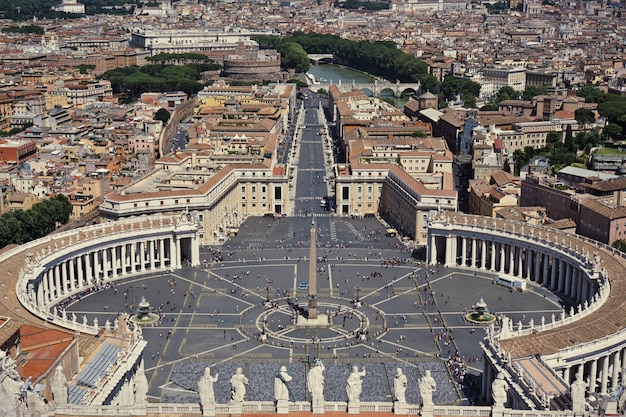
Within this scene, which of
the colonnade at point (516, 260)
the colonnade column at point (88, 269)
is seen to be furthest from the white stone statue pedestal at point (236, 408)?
the colonnade column at point (88, 269)

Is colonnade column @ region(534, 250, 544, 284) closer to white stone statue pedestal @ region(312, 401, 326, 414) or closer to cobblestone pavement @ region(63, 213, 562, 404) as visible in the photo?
cobblestone pavement @ region(63, 213, 562, 404)

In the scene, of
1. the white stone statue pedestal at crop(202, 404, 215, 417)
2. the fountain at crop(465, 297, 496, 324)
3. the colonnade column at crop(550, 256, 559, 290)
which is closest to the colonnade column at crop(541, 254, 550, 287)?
the colonnade column at crop(550, 256, 559, 290)

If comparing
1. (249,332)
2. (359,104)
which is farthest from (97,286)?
(359,104)

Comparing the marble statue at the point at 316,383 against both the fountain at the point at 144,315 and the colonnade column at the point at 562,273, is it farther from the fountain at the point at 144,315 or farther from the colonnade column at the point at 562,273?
the colonnade column at the point at 562,273

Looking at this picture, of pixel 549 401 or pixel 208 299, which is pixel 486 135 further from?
pixel 549 401

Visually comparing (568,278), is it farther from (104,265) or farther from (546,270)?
(104,265)

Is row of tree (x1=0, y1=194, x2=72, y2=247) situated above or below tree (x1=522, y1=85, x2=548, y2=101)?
below

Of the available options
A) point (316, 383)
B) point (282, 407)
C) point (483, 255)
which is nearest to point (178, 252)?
point (483, 255)
